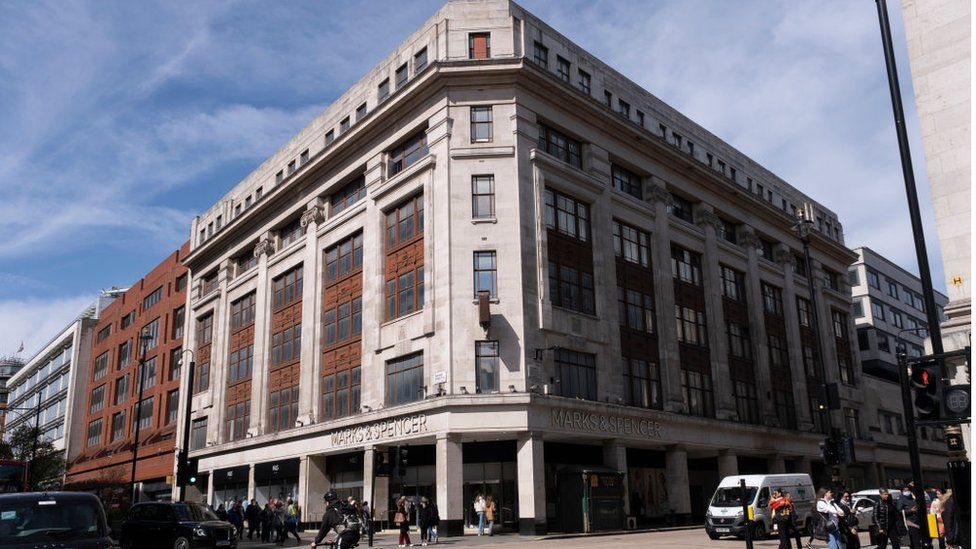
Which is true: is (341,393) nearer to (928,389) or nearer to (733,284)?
(733,284)

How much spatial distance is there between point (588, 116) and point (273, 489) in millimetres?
28576

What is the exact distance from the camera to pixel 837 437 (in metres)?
23.9

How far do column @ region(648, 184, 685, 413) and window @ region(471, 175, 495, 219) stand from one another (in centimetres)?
1229

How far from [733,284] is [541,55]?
2151cm

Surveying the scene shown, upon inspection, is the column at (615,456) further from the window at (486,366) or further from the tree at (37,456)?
the tree at (37,456)

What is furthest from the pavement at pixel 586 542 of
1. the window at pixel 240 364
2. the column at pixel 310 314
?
the window at pixel 240 364

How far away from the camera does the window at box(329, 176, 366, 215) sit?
4459cm

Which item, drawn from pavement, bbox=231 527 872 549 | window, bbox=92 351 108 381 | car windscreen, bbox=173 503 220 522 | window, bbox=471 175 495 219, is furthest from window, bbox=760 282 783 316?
window, bbox=92 351 108 381

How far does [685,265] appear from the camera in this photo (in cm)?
4747

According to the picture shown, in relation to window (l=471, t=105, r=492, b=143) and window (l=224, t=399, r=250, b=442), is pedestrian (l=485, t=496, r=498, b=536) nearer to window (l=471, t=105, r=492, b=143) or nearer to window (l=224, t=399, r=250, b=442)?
window (l=471, t=105, r=492, b=143)

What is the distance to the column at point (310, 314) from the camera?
1740 inches

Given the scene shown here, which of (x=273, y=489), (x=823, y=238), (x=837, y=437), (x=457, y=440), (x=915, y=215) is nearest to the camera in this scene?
(x=915, y=215)

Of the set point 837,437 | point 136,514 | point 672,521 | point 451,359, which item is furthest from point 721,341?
point 136,514

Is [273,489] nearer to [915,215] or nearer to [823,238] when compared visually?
[915,215]
